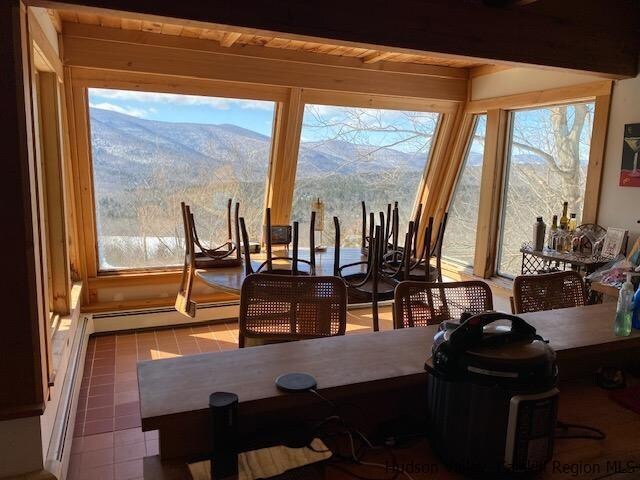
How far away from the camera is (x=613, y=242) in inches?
122

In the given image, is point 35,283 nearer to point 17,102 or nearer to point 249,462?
point 17,102

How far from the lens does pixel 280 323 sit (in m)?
1.86

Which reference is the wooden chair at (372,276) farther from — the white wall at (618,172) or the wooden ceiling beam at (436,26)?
the white wall at (618,172)

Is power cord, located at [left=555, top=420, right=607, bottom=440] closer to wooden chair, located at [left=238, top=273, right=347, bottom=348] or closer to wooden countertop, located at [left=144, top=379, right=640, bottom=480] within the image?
wooden countertop, located at [left=144, top=379, right=640, bottom=480]

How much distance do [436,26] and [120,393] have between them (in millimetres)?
2847

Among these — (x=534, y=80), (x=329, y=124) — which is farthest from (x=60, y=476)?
(x=534, y=80)

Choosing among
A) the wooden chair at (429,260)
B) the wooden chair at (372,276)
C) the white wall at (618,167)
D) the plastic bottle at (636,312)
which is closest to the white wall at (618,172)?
the white wall at (618,167)

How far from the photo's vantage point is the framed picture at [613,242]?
120 inches

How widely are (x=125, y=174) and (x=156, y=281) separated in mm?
964

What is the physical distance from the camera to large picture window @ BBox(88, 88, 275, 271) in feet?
13.0

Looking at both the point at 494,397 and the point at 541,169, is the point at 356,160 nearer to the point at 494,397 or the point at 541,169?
the point at 541,169

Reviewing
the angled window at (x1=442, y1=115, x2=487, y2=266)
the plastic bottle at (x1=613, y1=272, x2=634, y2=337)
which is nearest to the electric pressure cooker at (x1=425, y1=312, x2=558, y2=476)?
the plastic bottle at (x1=613, y1=272, x2=634, y2=337)

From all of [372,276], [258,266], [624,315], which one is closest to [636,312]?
[624,315]

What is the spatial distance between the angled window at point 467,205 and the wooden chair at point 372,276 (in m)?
1.66
